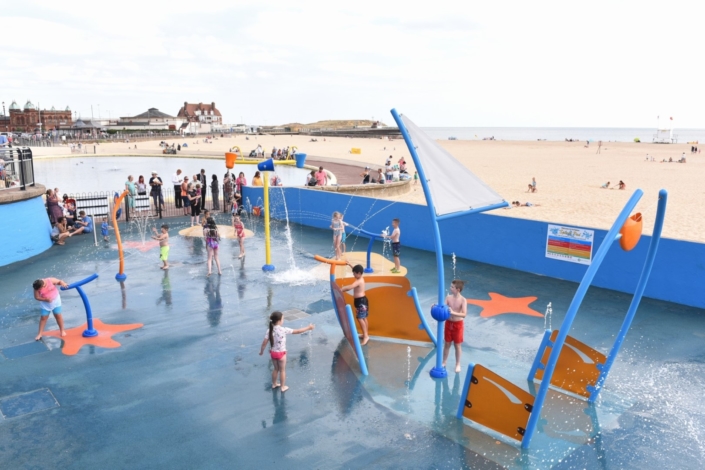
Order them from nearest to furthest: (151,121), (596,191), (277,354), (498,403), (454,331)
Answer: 1. (498,403)
2. (277,354)
3. (454,331)
4. (596,191)
5. (151,121)

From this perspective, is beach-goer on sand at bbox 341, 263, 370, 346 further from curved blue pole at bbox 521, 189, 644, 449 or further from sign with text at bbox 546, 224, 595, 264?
sign with text at bbox 546, 224, 595, 264

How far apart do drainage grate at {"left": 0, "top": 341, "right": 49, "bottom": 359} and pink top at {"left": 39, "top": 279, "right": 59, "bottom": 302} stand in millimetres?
904

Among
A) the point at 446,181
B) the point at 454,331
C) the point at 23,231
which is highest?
the point at 446,181

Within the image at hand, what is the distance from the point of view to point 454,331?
28.8ft

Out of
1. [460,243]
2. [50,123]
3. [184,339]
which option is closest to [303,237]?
[460,243]

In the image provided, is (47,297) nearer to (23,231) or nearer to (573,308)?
(23,231)

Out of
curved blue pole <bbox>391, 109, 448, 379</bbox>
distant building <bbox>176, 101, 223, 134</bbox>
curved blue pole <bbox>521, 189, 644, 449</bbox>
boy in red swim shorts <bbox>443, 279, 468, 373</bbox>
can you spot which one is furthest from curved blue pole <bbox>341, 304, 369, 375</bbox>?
distant building <bbox>176, 101, 223, 134</bbox>

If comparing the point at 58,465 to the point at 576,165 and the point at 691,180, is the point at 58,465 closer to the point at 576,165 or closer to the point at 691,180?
the point at 691,180

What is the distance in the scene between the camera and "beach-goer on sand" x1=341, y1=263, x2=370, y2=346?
9383 millimetres

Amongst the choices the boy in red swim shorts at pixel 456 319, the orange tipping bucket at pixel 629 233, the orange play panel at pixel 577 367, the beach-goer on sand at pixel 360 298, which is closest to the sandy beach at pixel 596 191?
Result: the orange play panel at pixel 577 367

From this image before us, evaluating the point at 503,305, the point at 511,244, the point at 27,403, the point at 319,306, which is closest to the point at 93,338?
Result: the point at 27,403

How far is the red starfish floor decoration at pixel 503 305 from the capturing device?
474 inches

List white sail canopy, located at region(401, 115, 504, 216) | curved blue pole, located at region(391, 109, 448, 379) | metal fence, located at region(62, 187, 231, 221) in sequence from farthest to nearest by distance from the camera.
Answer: metal fence, located at region(62, 187, 231, 221) < white sail canopy, located at region(401, 115, 504, 216) < curved blue pole, located at region(391, 109, 448, 379)

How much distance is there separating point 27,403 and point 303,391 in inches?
160
